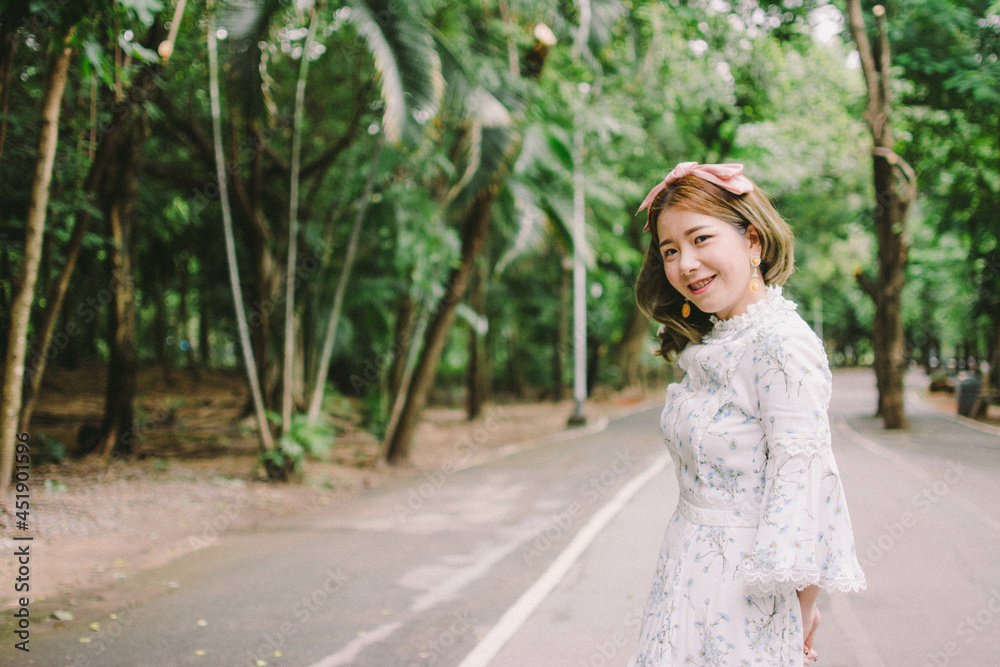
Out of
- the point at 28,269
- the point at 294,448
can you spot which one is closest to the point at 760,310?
the point at 28,269

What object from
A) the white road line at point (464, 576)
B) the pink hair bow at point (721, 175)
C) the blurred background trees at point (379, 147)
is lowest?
the white road line at point (464, 576)

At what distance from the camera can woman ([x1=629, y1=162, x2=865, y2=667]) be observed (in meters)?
1.77

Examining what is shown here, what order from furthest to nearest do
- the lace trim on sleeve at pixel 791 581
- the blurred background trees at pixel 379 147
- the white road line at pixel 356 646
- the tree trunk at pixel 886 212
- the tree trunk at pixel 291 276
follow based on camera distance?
the tree trunk at pixel 886 212 → the tree trunk at pixel 291 276 → the blurred background trees at pixel 379 147 → the white road line at pixel 356 646 → the lace trim on sleeve at pixel 791 581

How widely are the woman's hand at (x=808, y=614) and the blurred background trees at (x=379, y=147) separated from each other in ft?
10.0

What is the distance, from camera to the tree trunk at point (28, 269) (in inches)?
269

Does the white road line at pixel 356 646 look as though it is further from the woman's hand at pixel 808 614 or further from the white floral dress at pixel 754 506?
the woman's hand at pixel 808 614

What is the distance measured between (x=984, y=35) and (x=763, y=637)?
11.4m

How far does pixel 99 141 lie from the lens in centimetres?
977

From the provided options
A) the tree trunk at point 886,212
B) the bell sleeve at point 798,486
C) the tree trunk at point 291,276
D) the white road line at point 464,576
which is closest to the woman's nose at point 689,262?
the bell sleeve at point 798,486

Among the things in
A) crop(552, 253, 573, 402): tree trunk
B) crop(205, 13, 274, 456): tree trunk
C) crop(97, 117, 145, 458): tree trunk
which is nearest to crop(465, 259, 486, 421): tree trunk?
crop(552, 253, 573, 402): tree trunk

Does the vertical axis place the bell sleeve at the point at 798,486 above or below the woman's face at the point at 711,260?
below

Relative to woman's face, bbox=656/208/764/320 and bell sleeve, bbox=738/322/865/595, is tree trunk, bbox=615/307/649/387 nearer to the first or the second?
woman's face, bbox=656/208/764/320

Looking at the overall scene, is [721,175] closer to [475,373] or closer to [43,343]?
[43,343]

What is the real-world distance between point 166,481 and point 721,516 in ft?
28.9
